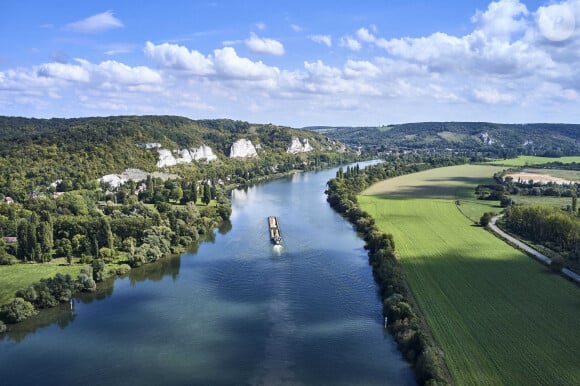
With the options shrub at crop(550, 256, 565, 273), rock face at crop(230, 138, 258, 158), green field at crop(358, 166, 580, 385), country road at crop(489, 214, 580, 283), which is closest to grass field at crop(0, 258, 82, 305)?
green field at crop(358, 166, 580, 385)

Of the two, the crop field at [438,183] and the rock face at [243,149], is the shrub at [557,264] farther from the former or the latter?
the rock face at [243,149]

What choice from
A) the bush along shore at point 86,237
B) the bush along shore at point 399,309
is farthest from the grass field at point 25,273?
the bush along shore at point 399,309

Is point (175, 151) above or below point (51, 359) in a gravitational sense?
above

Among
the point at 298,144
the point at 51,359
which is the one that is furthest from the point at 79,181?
the point at 298,144

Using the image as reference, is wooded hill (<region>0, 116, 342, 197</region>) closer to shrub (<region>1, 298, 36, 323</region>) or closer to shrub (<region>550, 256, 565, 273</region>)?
shrub (<region>1, 298, 36, 323</region>)

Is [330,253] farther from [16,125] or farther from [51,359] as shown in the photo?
[16,125]

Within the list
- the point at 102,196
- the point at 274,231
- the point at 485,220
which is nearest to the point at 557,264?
the point at 485,220
